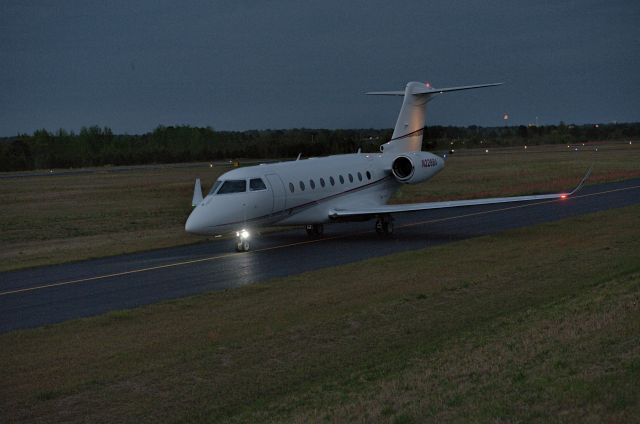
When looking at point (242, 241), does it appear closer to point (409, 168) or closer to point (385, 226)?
point (385, 226)

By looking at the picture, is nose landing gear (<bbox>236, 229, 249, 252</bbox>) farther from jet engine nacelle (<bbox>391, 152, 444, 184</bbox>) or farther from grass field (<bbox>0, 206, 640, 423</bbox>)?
jet engine nacelle (<bbox>391, 152, 444, 184</bbox>)

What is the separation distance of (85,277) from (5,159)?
92.1 meters

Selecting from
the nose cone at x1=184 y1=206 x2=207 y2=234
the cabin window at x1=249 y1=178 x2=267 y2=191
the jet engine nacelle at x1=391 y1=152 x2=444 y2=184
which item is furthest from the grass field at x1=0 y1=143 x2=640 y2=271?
the jet engine nacelle at x1=391 y1=152 x2=444 y2=184

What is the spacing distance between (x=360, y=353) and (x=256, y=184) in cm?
1347

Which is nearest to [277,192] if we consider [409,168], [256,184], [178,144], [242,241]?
[256,184]

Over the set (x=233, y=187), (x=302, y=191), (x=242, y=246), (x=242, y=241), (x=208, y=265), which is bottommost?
(x=208, y=265)

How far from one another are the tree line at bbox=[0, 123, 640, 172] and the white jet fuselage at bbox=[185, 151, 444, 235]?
52.8m

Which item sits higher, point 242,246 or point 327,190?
point 327,190

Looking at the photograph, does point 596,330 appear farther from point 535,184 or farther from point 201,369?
point 535,184

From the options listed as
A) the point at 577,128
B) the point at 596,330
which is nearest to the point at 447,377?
the point at 596,330

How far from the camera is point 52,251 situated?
28.7 meters

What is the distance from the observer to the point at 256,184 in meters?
25.7

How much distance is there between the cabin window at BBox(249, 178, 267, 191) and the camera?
83.9 ft

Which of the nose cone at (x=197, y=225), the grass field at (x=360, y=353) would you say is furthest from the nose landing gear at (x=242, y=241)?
the grass field at (x=360, y=353)
